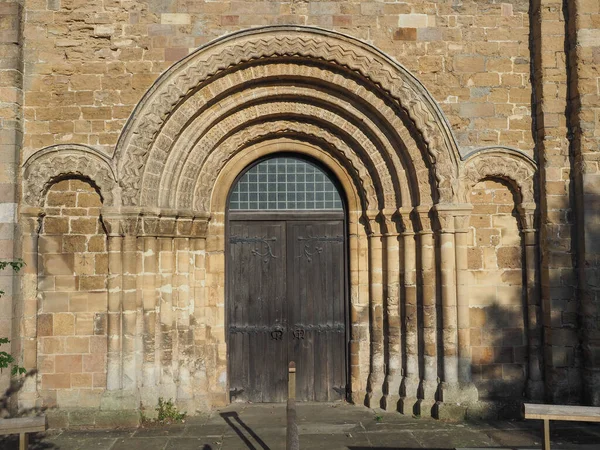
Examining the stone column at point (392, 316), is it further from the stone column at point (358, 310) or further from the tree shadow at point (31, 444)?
the tree shadow at point (31, 444)

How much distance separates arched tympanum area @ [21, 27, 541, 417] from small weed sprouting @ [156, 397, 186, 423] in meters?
0.11

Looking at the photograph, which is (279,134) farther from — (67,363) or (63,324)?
(67,363)

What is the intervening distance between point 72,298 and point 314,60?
4.48 metres

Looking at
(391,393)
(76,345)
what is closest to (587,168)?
(391,393)

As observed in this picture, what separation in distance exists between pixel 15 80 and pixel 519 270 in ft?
23.1

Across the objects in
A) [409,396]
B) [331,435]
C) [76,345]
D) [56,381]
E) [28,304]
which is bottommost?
[331,435]

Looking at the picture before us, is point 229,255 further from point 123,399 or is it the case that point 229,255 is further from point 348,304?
point 123,399

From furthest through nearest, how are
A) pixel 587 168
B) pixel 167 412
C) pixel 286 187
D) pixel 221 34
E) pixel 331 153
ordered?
pixel 286 187 < pixel 331 153 < pixel 221 34 < pixel 167 412 < pixel 587 168

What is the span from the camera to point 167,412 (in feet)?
22.9

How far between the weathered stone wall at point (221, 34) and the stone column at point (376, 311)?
5.65ft

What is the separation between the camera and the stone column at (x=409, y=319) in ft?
23.9

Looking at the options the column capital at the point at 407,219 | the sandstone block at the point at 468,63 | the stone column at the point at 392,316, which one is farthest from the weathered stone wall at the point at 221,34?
the stone column at the point at 392,316

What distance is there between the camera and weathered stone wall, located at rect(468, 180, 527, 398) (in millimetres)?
7250

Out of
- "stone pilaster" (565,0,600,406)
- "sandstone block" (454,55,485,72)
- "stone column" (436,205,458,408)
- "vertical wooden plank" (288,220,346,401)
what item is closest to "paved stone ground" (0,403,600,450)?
"stone column" (436,205,458,408)
